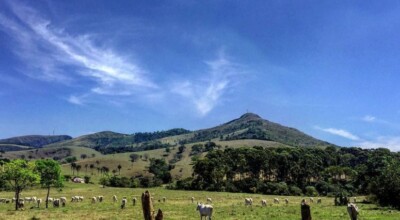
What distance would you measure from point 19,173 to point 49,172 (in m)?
5.34

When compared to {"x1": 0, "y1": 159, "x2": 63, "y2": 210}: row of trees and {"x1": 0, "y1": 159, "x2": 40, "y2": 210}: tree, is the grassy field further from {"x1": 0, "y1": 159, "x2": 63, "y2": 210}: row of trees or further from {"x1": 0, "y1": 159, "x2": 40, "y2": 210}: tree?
{"x1": 0, "y1": 159, "x2": 40, "y2": 210}: tree

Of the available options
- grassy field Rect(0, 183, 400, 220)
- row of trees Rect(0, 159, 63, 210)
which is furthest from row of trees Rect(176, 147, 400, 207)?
row of trees Rect(0, 159, 63, 210)

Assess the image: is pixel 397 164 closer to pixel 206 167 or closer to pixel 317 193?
pixel 317 193

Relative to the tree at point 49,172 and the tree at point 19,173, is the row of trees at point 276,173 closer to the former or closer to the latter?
the tree at point 49,172

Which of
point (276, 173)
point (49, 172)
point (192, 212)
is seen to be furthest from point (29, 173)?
point (276, 173)

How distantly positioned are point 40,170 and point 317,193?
272 ft

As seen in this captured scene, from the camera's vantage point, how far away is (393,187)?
5419 cm

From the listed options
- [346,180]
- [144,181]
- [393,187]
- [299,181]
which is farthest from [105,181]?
[393,187]

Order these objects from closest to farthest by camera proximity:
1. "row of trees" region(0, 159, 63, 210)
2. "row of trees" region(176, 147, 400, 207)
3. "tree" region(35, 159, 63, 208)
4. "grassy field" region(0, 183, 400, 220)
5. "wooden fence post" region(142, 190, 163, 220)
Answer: "wooden fence post" region(142, 190, 163, 220)
"grassy field" region(0, 183, 400, 220)
"row of trees" region(0, 159, 63, 210)
"tree" region(35, 159, 63, 208)
"row of trees" region(176, 147, 400, 207)

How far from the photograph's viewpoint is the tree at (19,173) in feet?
179

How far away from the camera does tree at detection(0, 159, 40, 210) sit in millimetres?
54438

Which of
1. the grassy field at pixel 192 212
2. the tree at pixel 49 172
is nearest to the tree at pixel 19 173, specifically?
the tree at pixel 49 172

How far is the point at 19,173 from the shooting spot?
54500 mm

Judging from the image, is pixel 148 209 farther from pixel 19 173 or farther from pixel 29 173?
pixel 19 173
